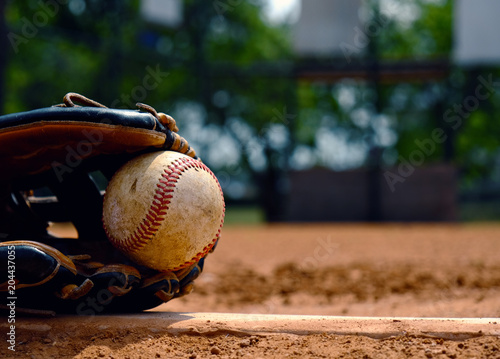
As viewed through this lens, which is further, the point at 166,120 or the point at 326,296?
the point at 326,296

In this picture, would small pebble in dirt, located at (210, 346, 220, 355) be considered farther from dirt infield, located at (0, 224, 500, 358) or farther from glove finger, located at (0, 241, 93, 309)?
glove finger, located at (0, 241, 93, 309)

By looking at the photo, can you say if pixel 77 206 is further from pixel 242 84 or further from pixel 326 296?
pixel 242 84

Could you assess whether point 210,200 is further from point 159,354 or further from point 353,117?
point 353,117

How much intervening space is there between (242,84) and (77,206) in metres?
20.5

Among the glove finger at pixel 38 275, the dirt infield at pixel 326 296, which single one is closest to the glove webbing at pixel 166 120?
the glove finger at pixel 38 275

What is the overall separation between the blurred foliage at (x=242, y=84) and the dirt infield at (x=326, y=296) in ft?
28.7

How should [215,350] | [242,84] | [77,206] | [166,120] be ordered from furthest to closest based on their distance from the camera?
[242,84] → [77,206] → [166,120] → [215,350]

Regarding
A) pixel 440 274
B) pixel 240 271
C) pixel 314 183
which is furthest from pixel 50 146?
pixel 314 183

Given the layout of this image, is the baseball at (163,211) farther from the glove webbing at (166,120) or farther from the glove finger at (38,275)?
the glove finger at (38,275)

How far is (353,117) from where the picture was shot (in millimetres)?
27203

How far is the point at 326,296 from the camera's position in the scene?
3.97m

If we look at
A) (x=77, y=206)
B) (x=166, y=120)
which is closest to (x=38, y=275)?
(x=77, y=206)

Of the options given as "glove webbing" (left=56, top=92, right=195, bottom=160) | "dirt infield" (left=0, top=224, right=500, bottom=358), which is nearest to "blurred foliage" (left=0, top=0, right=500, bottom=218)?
"dirt infield" (left=0, top=224, right=500, bottom=358)

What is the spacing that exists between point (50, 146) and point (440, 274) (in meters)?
3.45
